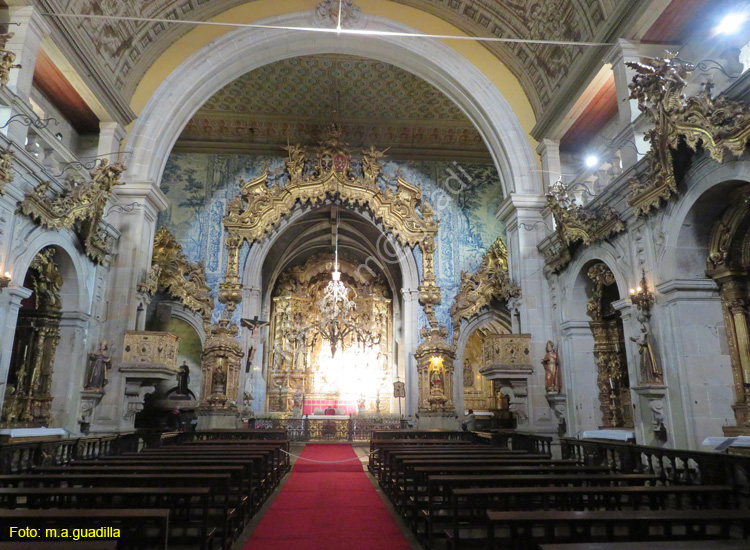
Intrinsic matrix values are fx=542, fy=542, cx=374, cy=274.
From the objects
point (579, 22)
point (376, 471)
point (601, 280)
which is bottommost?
point (376, 471)

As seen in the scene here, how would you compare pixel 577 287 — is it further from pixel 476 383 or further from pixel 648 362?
pixel 476 383

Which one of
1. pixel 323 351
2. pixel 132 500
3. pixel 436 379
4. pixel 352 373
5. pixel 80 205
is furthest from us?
pixel 323 351

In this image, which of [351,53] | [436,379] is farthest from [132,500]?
[351,53]

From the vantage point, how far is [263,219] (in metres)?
17.0

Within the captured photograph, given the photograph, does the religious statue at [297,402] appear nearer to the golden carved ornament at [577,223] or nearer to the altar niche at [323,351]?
the altar niche at [323,351]

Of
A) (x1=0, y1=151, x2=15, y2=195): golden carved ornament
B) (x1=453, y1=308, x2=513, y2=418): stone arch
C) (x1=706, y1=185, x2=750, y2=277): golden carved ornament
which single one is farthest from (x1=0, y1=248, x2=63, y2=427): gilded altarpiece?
(x1=706, y1=185, x2=750, y2=277): golden carved ornament

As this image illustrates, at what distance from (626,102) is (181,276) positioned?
41.7 ft

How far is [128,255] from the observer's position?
12805mm

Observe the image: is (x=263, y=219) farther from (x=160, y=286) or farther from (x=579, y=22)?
(x=579, y=22)

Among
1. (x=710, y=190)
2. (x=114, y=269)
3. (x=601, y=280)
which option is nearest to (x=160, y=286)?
(x=114, y=269)

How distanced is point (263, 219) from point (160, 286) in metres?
3.66

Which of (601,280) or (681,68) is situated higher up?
(681,68)

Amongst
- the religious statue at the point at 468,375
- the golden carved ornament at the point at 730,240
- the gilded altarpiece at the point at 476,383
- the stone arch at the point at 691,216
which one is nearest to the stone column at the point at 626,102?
the stone arch at the point at 691,216

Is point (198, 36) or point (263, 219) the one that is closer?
point (198, 36)
